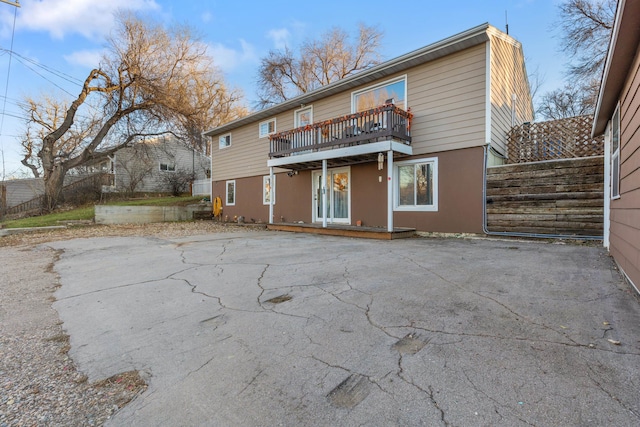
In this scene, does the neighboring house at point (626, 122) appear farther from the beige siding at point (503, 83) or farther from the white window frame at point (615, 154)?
the beige siding at point (503, 83)

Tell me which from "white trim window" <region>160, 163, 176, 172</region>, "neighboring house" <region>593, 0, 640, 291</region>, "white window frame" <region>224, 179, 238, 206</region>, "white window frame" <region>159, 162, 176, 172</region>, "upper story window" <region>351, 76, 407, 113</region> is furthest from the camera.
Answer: "white trim window" <region>160, 163, 176, 172</region>

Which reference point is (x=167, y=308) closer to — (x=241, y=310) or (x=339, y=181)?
(x=241, y=310)

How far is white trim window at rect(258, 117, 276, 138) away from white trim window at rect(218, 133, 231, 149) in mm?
2571

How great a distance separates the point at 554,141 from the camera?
834 cm

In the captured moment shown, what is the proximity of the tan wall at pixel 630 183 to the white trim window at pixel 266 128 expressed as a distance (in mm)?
11481

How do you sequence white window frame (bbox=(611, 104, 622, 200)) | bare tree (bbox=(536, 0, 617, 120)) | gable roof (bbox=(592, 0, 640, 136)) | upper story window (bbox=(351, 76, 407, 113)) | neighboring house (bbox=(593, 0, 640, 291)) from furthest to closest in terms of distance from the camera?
bare tree (bbox=(536, 0, 617, 120)) → upper story window (bbox=(351, 76, 407, 113)) → white window frame (bbox=(611, 104, 622, 200)) → neighboring house (bbox=(593, 0, 640, 291)) → gable roof (bbox=(592, 0, 640, 136))

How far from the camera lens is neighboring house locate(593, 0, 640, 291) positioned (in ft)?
10.9

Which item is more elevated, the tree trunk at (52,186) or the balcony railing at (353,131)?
the balcony railing at (353,131)

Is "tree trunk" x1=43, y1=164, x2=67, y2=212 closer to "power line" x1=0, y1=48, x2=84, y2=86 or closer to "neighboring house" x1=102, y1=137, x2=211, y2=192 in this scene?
"neighboring house" x1=102, y1=137, x2=211, y2=192

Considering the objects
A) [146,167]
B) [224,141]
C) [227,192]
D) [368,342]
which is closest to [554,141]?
[368,342]

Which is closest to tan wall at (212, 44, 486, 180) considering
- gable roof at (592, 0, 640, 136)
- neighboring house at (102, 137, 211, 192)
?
gable roof at (592, 0, 640, 136)

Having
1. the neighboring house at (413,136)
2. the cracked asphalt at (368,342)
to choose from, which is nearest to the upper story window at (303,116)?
the neighboring house at (413,136)

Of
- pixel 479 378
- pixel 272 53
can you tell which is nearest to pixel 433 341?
pixel 479 378

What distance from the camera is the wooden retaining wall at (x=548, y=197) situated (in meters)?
6.87
